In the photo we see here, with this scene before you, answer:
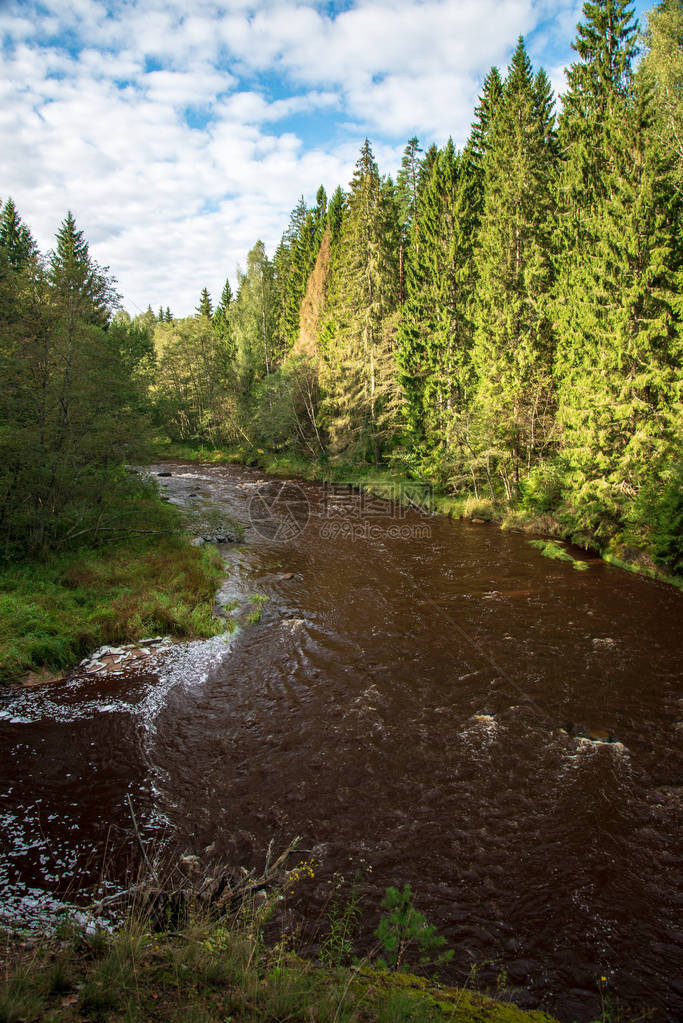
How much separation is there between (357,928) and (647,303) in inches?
708

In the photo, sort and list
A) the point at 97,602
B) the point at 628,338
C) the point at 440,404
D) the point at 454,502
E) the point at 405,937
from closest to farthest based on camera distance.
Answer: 1. the point at 405,937
2. the point at 97,602
3. the point at 628,338
4. the point at 454,502
5. the point at 440,404

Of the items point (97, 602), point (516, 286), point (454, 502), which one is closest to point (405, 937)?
point (97, 602)

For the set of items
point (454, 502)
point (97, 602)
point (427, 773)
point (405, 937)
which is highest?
point (454, 502)

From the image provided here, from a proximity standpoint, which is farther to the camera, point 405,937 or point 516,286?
point 516,286

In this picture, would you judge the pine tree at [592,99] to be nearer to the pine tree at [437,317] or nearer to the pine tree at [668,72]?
the pine tree at [668,72]

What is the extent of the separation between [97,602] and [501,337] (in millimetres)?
19373

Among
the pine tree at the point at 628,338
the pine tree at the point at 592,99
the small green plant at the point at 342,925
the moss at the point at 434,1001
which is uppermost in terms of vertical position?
the pine tree at the point at 592,99

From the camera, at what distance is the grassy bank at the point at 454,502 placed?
54.1 feet

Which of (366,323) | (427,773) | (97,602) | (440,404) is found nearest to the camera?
(427,773)

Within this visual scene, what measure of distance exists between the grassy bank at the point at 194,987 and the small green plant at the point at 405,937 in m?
0.25

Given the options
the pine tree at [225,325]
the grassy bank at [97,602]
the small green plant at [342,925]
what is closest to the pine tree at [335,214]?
the pine tree at [225,325]

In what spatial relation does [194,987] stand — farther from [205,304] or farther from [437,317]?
[205,304]

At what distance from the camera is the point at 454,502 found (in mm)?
25078

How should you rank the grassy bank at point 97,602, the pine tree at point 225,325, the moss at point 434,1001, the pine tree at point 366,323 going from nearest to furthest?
the moss at point 434,1001, the grassy bank at point 97,602, the pine tree at point 366,323, the pine tree at point 225,325
